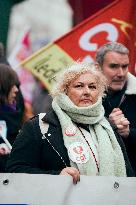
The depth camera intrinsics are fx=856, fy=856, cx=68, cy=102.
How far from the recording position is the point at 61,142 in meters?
5.36

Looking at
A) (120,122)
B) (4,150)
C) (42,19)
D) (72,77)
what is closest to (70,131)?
(72,77)

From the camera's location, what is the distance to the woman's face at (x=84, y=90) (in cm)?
554

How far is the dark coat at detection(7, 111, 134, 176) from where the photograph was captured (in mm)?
5285

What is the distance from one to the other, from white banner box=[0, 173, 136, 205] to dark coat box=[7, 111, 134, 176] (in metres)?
0.32

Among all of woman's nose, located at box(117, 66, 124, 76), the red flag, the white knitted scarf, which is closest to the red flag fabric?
the red flag

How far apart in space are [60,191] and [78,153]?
43 centimetres

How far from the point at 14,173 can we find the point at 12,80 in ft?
7.09

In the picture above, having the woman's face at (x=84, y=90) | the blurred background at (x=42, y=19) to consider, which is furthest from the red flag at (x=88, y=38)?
the blurred background at (x=42, y=19)

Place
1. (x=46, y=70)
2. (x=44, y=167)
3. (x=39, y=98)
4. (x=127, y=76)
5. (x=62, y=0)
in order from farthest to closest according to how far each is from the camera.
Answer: (x=62, y=0)
(x=39, y=98)
(x=46, y=70)
(x=127, y=76)
(x=44, y=167)

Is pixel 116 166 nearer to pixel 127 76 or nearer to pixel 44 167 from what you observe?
pixel 44 167

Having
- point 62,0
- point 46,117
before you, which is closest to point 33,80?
point 46,117

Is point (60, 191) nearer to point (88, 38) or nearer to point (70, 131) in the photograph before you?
point (70, 131)

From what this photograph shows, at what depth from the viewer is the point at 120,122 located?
596cm

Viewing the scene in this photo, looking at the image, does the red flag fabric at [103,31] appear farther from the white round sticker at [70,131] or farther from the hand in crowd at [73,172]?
the hand in crowd at [73,172]
